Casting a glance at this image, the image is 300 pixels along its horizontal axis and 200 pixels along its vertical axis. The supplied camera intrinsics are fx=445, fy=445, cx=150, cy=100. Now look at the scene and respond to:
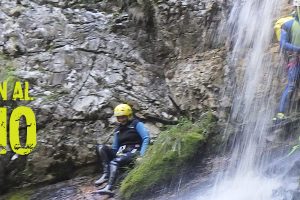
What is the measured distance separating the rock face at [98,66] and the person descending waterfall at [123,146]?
0.97 m

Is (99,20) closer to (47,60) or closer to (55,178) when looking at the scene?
(47,60)

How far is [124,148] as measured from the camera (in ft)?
23.0

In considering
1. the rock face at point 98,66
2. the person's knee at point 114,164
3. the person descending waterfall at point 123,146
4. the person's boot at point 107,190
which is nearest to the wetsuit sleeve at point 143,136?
the person descending waterfall at point 123,146

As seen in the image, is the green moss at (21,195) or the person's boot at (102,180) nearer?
the person's boot at (102,180)

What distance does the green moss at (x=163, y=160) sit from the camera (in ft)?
20.5

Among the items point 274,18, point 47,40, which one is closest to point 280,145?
point 274,18

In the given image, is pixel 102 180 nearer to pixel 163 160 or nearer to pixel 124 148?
pixel 124 148

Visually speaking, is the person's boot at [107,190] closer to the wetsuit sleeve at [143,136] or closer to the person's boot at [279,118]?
the wetsuit sleeve at [143,136]

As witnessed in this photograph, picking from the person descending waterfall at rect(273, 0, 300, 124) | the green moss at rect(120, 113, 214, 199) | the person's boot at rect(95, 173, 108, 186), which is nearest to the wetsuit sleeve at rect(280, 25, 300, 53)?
the person descending waterfall at rect(273, 0, 300, 124)

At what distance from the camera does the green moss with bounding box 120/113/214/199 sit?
20.5ft

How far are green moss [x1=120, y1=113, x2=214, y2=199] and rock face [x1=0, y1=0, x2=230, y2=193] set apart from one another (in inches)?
46.8

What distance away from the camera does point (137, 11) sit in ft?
31.1

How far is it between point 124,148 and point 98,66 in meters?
2.33

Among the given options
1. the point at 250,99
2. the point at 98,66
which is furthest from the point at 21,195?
the point at 250,99
